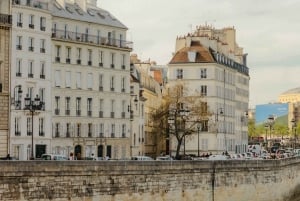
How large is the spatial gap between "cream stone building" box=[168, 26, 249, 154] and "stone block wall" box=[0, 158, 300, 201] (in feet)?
167

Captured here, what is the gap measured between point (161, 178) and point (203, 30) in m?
86.9

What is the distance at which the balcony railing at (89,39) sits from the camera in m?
95.6

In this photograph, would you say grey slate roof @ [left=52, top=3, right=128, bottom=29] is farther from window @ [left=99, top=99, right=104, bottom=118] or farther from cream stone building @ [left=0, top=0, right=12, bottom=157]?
cream stone building @ [left=0, top=0, right=12, bottom=157]

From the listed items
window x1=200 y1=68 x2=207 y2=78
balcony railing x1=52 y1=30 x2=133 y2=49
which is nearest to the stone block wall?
balcony railing x1=52 y1=30 x2=133 y2=49

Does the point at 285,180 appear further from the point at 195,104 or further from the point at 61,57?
the point at 195,104

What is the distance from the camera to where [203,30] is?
142 meters

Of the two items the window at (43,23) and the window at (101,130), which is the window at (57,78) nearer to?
the window at (43,23)

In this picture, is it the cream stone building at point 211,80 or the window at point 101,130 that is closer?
the window at point 101,130

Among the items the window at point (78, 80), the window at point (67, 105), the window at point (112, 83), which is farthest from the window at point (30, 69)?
the window at point (112, 83)

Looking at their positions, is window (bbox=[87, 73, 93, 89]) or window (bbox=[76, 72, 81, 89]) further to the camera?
window (bbox=[87, 73, 93, 89])

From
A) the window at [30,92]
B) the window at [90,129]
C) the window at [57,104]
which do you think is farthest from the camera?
the window at [90,129]

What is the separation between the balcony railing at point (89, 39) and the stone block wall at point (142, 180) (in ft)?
89.7

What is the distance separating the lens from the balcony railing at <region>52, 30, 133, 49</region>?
3762 inches

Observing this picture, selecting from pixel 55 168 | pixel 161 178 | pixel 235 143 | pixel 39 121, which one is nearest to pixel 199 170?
pixel 161 178
